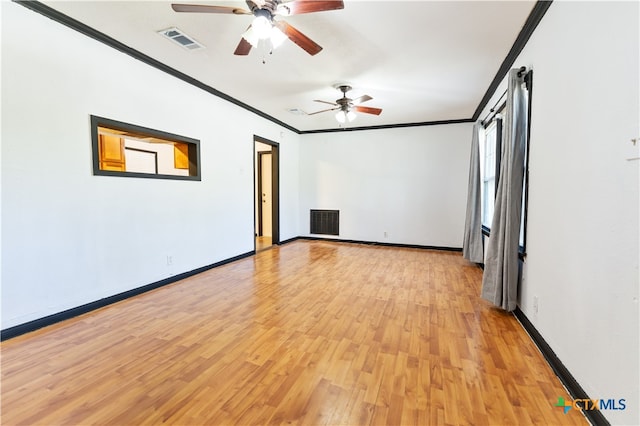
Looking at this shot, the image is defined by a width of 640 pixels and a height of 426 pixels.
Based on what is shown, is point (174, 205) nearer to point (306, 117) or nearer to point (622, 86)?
point (306, 117)

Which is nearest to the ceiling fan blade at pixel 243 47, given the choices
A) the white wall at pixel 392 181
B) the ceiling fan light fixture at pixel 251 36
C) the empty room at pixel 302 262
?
the empty room at pixel 302 262

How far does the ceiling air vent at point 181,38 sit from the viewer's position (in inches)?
108

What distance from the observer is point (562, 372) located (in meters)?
1.84

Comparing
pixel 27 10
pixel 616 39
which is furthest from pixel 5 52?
pixel 616 39

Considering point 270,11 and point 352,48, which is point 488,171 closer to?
point 352,48

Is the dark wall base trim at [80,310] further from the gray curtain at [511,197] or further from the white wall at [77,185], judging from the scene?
the gray curtain at [511,197]

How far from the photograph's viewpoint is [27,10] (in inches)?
93.9

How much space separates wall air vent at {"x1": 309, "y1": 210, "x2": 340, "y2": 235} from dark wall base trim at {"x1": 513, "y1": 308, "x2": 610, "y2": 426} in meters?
4.68

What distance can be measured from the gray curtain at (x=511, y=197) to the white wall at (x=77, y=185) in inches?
153

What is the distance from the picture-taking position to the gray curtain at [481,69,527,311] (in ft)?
8.74

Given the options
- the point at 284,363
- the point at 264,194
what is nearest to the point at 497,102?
the point at 284,363

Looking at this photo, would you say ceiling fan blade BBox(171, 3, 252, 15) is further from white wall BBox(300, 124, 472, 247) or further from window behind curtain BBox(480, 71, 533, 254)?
white wall BBox(300, 124, 472, 247)

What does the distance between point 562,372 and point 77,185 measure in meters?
4.25

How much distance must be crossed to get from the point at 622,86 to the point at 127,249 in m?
4.24
